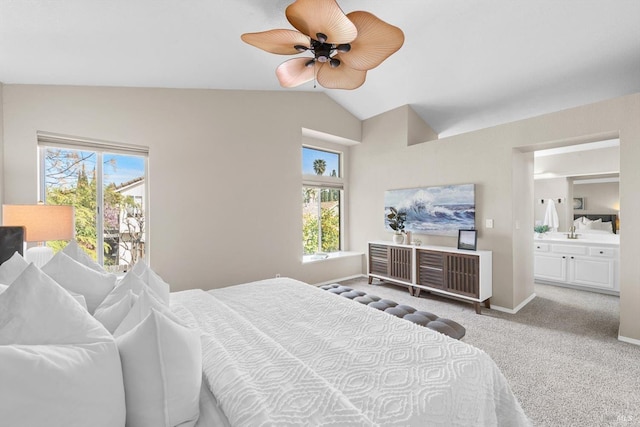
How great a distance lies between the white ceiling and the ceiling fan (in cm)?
60

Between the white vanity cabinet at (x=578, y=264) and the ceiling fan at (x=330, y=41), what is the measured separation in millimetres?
4455

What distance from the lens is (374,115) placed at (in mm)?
5098

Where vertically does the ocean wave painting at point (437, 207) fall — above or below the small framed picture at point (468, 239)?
above

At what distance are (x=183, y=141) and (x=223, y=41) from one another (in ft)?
4.36

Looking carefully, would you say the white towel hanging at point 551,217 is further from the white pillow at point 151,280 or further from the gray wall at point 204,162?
the white pillow at point 151,280

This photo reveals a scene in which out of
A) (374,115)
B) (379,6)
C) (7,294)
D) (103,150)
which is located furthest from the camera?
(374,115)

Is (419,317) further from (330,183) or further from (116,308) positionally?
(330,183)

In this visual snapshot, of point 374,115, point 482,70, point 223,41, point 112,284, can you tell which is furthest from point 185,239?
point 482,70

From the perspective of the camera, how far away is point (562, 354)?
2.45 meters

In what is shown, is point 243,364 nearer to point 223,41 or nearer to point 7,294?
point 7,294

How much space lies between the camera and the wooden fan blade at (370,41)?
1.77 meters

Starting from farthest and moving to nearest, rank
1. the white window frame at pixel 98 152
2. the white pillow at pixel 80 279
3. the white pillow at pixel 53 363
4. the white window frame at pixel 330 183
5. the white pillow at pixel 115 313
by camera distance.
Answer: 1. the white window frame at pixel 330 183
2. the white window frame at pixel 98 152
3. the white pillow at pixel 80 279
4. the white pillow at pixel 115 313
5. the white pillow at pixel 53 363

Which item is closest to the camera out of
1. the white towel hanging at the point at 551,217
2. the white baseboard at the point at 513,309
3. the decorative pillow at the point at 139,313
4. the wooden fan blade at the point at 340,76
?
the decorative pillow at the point at 139,313

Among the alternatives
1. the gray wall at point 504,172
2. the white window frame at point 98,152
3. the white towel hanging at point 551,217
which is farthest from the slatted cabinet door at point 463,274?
the white window frame at point 98,152
